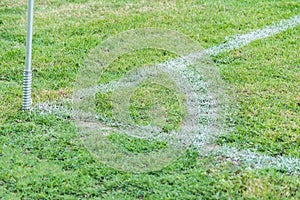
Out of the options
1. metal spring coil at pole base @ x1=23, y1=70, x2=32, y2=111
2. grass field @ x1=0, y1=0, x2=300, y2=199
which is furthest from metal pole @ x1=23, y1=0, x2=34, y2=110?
grass field @ x1=0, y1=0, x2=300, y2=199

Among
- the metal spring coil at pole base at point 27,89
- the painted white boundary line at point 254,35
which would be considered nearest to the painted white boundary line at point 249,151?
the painted white boundary line at point 254,35

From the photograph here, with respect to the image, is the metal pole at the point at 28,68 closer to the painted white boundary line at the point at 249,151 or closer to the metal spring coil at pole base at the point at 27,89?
the metal spring coil at pole base at the point at 27,89

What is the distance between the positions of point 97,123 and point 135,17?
9.77 ft

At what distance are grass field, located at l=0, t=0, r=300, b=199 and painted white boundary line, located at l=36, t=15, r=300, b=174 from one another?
70mm

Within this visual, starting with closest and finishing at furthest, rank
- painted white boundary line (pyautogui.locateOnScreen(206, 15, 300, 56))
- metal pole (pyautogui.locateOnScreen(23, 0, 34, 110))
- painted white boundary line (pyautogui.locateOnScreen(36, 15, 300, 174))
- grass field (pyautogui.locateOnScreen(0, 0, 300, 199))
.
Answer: grass field (pyautogui.locateOnScreen(0, 0, 300, 199))
painted white boundary line (pyautogui.locateOnScreen(36, 15, 300, 174))
metal pole (pyautogui.locateOnScreen(23, 0, 34, 110))
painted white boundary line (pyautogui.locateOnScreen(206, 15, 300, 56))

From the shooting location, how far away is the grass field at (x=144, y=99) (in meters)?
3.83

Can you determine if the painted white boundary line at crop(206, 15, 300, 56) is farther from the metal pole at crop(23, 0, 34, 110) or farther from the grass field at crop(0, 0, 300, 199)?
the metal pole at crop(23, 0, 34, 110)

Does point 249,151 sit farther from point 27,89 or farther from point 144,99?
point 27,89

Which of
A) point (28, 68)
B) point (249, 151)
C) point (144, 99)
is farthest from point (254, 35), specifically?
point (28, 68)

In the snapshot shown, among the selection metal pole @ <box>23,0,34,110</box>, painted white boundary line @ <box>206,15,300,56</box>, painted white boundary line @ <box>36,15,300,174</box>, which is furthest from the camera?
painted white boundary line @ <box>206,15,300,56</box>

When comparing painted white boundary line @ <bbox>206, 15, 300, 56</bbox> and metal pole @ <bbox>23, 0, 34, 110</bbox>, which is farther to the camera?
painted white boundary line @ <bbox>206, 15, 300, 56</bbox>

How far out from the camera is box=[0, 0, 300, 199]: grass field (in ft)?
12.6

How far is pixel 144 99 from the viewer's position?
16.9 feet

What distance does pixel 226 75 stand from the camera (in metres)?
5.71
